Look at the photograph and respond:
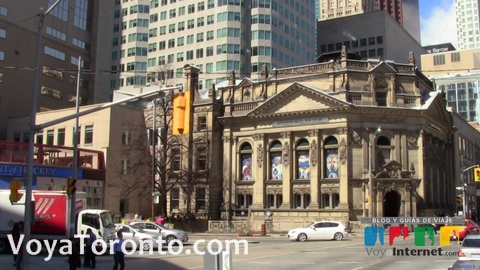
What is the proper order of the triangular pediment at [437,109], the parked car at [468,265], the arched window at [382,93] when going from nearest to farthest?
the parked car at [468,265], the arched window at [382,93], the triangular pediment at [437,109]

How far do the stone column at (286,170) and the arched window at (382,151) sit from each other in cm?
923

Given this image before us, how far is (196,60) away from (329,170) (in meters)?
45.8

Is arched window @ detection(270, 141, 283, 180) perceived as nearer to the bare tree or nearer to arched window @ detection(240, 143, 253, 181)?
arched window @ detection(240, 143, 253, 181)

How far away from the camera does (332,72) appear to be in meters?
58.3

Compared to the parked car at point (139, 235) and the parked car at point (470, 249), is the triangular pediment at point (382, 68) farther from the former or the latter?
the parked car at point (470, 249)

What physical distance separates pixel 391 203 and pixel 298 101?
1464cm

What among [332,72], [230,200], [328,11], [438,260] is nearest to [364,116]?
[332,72]

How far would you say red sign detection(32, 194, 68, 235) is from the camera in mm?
29266

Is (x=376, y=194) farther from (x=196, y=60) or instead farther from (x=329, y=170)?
(x=196, y=60)

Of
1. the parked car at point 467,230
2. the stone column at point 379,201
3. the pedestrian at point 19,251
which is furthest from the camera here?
the stone column at point 379,201

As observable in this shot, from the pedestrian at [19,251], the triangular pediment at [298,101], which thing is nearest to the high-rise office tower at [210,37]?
the triangular pediment at [298,101]

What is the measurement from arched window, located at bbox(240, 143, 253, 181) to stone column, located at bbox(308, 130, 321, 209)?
25.6ft

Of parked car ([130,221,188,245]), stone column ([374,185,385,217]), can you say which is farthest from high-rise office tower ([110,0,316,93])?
parked car ([130,221,188,245])

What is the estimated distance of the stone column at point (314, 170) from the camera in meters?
57.2
